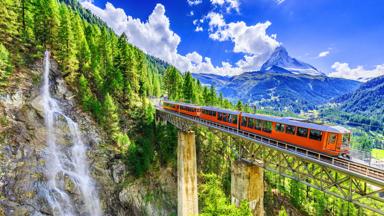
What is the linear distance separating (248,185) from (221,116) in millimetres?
8828

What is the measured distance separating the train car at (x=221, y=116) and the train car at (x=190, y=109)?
925 millimetres

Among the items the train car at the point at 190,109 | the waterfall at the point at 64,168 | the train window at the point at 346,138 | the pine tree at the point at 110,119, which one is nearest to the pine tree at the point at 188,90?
the train car at the point at 190,109

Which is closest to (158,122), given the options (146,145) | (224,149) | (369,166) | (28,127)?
(146,145)

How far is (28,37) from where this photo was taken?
106ft

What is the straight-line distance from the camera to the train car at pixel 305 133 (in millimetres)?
13938

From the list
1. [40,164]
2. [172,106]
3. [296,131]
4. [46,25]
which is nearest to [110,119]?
[40,164]

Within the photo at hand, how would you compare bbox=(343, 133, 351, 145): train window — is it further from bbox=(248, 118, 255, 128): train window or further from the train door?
bbox=(248, 118, 255, 128): train window

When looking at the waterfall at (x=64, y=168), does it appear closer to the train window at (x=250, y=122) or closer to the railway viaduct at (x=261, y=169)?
the railway viaduct at (x=261, y=169)

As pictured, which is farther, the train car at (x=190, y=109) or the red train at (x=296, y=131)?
the train car at (x=190, y=109)

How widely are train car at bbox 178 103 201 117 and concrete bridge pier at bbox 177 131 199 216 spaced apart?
123 inches

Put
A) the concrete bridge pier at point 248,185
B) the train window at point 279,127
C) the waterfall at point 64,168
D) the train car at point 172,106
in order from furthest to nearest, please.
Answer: the train car at point 172,106
the waterfall at point 64,168
the concrete bridge pier at point 248,185
the train window at point 279,127

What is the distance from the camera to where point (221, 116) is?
84.2 ft

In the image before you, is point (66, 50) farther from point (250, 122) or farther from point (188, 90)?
point (250, 122)

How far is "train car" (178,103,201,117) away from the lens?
30.9m
